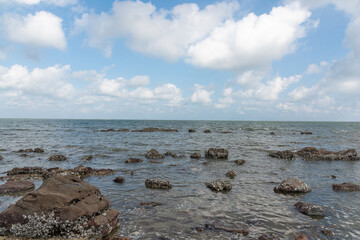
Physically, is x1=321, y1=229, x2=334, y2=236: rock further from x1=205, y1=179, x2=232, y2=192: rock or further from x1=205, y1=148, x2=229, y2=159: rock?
x1=205, y1=148, x2=229, y2=159: rock

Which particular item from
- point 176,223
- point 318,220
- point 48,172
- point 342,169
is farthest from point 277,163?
point 48,172

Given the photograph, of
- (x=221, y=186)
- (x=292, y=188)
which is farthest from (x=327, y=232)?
(x=221, y=186)

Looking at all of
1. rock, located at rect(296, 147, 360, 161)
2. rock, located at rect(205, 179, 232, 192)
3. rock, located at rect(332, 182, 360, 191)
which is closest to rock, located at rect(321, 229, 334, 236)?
rock, located at rect(205, 179, 232, 192)

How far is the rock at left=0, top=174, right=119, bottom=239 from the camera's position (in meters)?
6.95

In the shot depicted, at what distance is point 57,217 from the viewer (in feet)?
23.4

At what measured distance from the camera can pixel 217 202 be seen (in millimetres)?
10477

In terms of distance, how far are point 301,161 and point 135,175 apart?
1714 centimetres

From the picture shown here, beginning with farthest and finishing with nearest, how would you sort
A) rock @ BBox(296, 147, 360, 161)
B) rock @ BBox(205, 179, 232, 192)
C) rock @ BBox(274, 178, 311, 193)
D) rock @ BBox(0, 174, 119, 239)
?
1. rock @ BBox(296, 147, 360, 161)
2. rock @ BBox(205, 179, 232, 192)
3. rock @ BBox(274, 178, 311, 193)
4. rock @ BBox(0, 174, 119, 239)

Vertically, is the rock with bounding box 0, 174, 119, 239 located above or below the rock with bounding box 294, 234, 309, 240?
above

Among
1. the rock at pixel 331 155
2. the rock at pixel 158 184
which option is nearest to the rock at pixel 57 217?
the rock at pixel 158 184

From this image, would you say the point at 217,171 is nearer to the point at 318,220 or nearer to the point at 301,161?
the point at 318,220

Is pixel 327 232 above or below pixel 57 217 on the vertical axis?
below

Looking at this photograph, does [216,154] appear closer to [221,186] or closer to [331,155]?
[221,186]

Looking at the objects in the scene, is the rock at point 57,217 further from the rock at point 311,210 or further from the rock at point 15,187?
the rock at point 311,210
